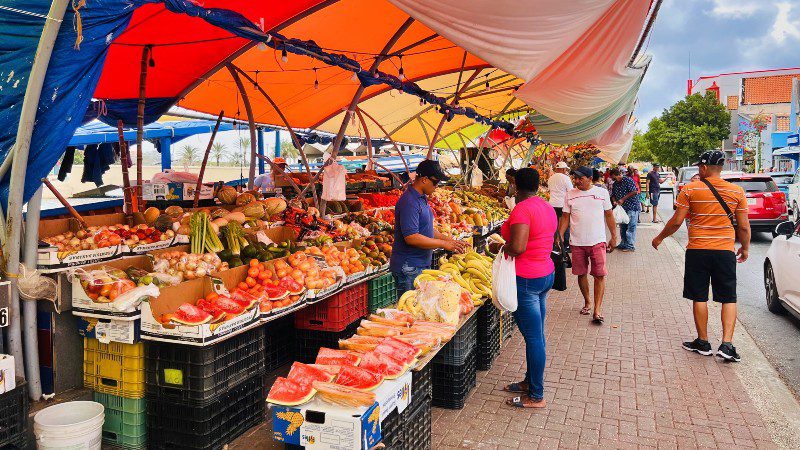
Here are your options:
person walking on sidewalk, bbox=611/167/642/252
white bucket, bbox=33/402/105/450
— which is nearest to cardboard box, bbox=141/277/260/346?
white bucket, bbox=33/402/105/450

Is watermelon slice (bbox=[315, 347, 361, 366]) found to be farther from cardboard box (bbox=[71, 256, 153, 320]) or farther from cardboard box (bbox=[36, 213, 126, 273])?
cardboard box (bbox=[36, 213, 126, 273])

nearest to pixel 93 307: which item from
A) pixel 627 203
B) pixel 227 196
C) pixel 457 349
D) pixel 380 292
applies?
pixel 457 349

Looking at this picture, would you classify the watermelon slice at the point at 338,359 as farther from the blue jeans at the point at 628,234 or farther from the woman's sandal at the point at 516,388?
the blue jeans at the point at 628,234

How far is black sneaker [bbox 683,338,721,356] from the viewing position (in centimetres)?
673

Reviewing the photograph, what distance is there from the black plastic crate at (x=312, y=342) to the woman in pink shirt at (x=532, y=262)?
191cm

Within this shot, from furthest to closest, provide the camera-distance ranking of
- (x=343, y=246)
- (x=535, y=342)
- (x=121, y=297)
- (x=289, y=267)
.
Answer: (x=343, y=246) < (x=289, y=267) < (x=535, y=342) < (x=121, y=297)

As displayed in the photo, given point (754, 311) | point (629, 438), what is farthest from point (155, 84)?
point (754, 311)

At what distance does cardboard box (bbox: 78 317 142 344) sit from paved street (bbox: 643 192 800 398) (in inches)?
240

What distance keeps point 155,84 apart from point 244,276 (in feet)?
15.5

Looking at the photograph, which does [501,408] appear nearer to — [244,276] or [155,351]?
[244,276]

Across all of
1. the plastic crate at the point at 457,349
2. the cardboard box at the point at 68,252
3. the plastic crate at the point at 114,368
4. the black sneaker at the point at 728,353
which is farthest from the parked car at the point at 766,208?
the plastic crate at the point at 114,368

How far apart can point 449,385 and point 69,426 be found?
302cm

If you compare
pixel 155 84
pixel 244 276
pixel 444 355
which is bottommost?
pixel 444 355

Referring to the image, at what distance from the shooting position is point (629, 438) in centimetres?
464
